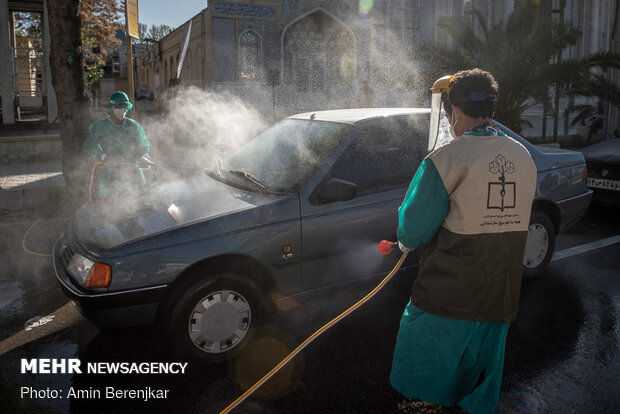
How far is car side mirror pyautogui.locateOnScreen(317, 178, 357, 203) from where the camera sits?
3516 mm

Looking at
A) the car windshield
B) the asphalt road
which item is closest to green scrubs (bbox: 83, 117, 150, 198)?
the asphalt road

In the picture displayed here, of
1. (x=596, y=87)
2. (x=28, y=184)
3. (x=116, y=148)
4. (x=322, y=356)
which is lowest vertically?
(x=322, y=356)

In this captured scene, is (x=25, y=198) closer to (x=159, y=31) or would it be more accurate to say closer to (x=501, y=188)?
(x=501, y=188)

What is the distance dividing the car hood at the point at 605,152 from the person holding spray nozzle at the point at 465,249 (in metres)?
5.89

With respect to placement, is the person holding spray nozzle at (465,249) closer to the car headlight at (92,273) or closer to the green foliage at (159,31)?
the car headlight at (92,273)

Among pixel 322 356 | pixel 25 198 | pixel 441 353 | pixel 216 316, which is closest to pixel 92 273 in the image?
pixel 216 316

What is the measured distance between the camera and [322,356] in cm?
360

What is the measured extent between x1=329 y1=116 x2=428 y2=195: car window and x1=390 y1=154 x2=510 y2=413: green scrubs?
159cm

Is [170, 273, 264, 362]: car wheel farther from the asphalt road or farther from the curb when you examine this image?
the curb

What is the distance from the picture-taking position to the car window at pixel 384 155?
3992mm

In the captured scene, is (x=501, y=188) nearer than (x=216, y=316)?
Yes

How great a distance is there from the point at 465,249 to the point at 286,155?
217 centimetres

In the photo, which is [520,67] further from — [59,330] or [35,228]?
[59,330]

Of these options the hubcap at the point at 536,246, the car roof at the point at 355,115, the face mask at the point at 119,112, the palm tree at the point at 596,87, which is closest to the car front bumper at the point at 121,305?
the car roof at the point at 355,115
